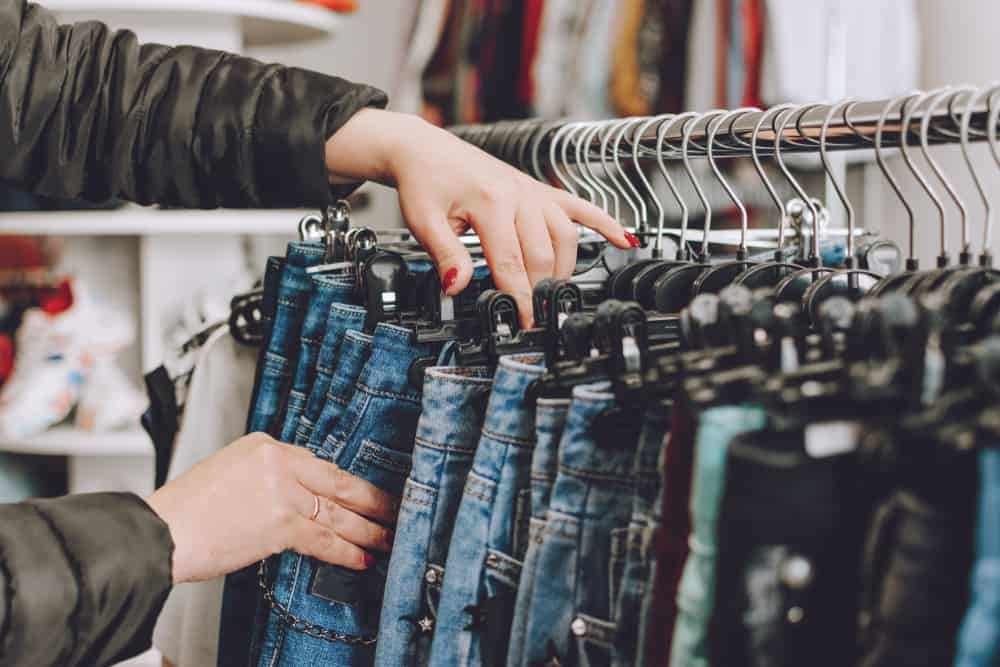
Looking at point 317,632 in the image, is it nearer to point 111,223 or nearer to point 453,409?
point 453,409

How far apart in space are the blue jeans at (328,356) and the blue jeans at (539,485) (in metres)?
0.28

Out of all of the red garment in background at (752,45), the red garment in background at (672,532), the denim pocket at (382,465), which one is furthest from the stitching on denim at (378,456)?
the red garment in background at (752,45)

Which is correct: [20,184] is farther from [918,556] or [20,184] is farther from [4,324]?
[4,324]

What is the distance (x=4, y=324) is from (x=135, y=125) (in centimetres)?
131

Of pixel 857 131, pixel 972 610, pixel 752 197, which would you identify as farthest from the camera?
pixel 752 197

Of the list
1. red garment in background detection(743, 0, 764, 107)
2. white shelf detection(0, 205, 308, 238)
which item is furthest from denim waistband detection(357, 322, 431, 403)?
red garment in background detection(743, 0, 764, 107)

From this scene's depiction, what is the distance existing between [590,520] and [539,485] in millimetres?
44

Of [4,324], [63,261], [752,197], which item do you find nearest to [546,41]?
[752,197]

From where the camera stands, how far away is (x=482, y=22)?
7.77 ft

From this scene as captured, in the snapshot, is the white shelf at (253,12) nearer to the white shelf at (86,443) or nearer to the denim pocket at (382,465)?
the white shelf at (86,443)

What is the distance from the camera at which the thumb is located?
801 millimetres

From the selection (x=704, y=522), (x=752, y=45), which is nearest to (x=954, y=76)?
(x=752, y=45)

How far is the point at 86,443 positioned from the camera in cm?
191

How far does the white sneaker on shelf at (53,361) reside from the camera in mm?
1922
